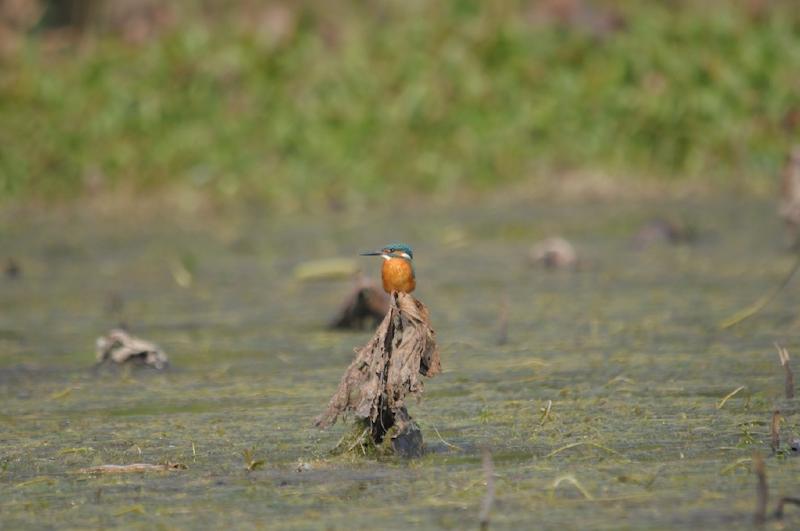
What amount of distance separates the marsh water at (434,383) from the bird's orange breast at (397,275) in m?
0.40

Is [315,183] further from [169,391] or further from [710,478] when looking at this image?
[710,478]

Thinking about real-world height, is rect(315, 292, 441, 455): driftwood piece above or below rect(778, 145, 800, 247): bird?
below

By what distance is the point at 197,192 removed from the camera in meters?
12.0

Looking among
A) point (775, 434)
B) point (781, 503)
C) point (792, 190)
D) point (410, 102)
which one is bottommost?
point (781, 503)

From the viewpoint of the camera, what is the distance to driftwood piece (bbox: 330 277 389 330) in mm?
6297

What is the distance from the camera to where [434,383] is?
17.1 feet

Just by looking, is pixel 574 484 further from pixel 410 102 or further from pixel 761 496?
pixel 410 102

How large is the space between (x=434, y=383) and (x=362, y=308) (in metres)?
1.20

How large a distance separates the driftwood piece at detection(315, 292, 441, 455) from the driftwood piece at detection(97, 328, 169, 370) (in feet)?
6.29

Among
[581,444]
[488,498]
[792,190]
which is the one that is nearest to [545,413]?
[581,444]

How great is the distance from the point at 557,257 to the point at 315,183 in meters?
4.23

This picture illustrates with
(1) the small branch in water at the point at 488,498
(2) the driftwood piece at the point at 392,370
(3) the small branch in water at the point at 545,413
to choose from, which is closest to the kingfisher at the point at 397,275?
(2) the driftwood piece at the point at 392,370

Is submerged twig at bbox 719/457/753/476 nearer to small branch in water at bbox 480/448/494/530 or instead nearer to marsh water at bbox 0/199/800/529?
marsh water at bbox 0/199/800/529

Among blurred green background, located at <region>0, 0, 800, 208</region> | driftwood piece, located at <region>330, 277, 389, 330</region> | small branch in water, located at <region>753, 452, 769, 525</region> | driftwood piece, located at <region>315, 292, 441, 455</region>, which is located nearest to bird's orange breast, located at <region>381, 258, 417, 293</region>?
driftwood piece, located at <region>315, 292, 441, 455</region>
